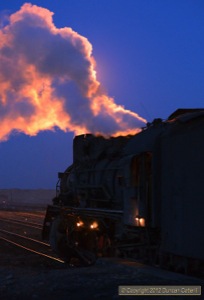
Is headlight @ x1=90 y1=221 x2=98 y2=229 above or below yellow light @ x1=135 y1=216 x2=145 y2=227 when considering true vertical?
below

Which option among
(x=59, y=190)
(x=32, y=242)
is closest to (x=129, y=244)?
(x=59, y=190)

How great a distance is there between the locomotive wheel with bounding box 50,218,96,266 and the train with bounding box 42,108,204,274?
3cm

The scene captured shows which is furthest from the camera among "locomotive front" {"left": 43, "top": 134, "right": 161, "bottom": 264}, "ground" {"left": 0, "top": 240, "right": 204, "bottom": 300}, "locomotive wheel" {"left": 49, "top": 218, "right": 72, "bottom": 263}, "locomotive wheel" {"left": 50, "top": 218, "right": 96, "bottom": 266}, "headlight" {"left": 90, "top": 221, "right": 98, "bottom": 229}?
"locomotive wheel" {"left": 49, "top": 218, "right": 72, "bottom": 263}

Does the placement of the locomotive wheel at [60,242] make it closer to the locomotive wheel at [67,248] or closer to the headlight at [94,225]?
the locomotive wheel at [67,248]

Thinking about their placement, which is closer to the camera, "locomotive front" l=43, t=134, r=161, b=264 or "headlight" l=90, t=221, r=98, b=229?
"locomotive front" l=43, t=134, r=161, b=264

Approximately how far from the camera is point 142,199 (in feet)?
32.3

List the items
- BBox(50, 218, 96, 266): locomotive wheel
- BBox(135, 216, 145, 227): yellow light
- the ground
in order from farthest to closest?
BBox(50, 218, 96, 266): locomotive wheel, BBox(135, 216, 145, 227): yellow light, the ground

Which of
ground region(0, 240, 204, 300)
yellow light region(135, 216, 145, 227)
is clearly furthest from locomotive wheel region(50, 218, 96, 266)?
yellow light region(135, 216, 145, 227)

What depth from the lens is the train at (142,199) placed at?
8125 millimetres

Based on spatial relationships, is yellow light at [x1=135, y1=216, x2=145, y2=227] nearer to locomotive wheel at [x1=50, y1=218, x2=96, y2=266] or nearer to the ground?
the ground

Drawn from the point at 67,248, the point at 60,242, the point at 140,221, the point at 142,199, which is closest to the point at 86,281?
the point at 140,221

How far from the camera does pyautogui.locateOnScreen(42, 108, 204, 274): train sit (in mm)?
8125

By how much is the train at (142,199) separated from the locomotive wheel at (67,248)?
0.03 meters

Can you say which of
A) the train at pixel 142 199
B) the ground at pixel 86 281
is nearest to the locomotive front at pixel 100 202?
the train at pixel 142 199
